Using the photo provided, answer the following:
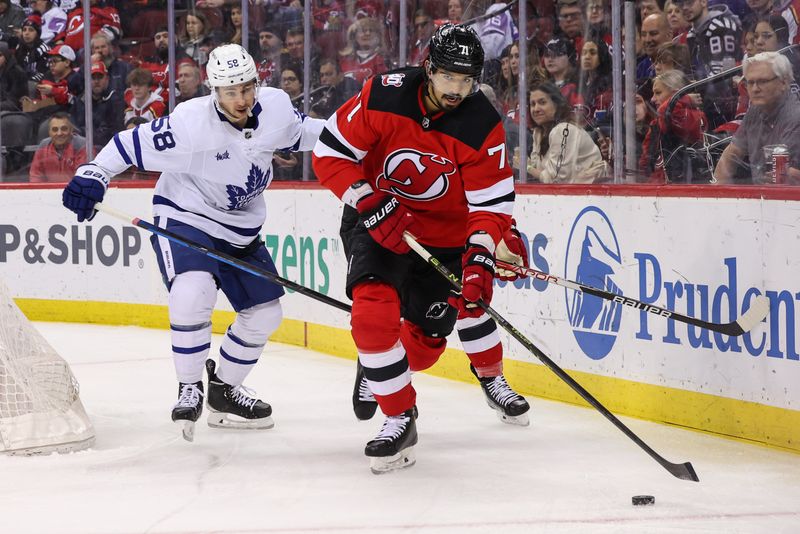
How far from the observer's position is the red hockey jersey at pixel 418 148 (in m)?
3.17

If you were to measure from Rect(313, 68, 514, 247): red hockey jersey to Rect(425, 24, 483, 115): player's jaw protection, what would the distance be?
0.33 ft

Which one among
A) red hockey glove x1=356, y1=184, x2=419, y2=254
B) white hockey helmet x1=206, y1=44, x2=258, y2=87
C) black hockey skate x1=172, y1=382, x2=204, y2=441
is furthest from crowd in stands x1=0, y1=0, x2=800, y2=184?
black hockey skate x1=172, y1=382, x2=204, y2=441

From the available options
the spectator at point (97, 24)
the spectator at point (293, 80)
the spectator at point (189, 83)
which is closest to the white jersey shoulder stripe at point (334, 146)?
the spectator at point (293, 80)

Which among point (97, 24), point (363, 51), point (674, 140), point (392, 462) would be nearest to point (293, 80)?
point (363, 51)

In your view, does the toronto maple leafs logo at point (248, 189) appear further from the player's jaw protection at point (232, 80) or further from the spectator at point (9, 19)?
the spectator at point (9, 19)

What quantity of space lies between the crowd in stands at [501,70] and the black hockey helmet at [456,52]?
1178mm

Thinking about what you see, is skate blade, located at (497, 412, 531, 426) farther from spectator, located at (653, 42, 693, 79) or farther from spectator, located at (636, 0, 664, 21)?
spectator, located at (636, 0, 664, 21)

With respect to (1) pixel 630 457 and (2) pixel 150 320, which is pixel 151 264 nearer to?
(2) pixel 150 320

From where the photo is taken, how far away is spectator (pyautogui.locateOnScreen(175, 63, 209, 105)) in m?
6.61

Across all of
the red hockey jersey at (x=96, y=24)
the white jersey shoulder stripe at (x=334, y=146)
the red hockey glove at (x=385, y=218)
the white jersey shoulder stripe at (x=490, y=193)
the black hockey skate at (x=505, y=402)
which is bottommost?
the black hockey skate at (x=505, y=402)

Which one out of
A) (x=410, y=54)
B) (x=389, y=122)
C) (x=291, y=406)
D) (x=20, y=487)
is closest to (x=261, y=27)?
(x=410, y=54)

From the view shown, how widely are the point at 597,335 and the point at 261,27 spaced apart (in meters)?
3.06

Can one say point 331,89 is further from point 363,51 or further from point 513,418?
point 513,418

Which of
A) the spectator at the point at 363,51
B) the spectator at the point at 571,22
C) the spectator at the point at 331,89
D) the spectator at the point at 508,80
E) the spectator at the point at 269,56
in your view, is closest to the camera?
the spectator at the point at 571,22
